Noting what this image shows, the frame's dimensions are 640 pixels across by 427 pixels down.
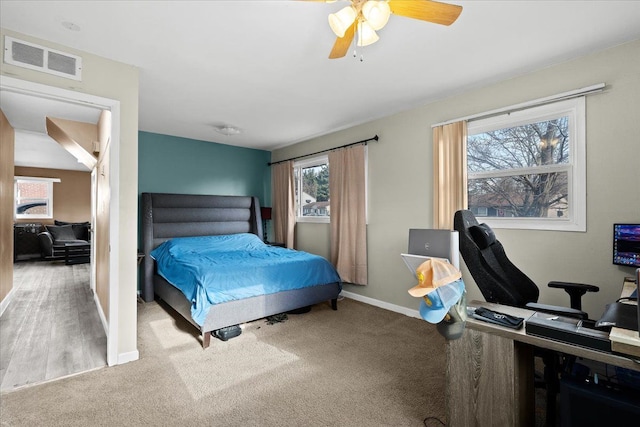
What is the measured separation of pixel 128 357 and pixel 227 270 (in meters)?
1.05

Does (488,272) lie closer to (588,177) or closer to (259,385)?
(588,177)

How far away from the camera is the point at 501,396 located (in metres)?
1.46

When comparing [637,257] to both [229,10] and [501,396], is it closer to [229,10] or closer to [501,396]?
[501,396]

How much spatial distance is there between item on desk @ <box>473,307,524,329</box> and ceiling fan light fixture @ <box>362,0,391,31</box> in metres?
1.56

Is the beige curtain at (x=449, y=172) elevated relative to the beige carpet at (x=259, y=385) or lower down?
elevated

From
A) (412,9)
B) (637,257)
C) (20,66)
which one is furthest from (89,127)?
(637,257)

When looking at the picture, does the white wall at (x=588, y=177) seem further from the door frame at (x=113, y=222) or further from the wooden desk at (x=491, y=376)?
the door frame at (x=113, y=222)

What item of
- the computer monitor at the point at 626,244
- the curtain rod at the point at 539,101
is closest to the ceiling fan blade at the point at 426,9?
the curtain rod at the point at 539,101

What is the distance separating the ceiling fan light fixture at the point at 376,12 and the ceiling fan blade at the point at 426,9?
40 mm

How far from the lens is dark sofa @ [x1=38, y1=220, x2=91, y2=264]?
22.8ft

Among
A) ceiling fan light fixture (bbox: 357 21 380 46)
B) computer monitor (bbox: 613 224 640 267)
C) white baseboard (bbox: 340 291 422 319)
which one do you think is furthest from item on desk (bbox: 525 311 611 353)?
white baseboard (bbox: 340 291 422 319)

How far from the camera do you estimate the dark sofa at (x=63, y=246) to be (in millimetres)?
6938

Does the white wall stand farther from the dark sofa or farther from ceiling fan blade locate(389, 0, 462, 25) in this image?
the dark sofa

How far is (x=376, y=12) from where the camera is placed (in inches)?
56.9
